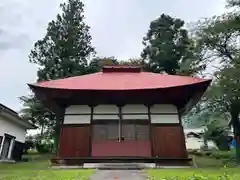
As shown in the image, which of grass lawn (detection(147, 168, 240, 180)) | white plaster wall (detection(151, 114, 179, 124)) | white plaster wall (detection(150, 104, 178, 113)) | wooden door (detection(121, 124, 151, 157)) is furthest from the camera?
white plaster wall (detection(150, 104, 178, 113))

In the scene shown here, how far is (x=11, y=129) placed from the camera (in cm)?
1947

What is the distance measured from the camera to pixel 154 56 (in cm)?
3089

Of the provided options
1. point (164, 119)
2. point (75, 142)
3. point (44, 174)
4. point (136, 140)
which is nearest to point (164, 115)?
point (164, 119)

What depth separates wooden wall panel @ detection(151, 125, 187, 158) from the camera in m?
13.7

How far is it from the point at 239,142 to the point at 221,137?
1166 centimetres

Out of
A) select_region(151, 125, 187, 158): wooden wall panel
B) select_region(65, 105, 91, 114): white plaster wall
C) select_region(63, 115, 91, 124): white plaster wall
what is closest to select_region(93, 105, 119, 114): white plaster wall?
select_region(65, 105, 91, 114): white plaster wall

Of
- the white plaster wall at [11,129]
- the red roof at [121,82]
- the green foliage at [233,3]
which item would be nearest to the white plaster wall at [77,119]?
the red roof at [121,82]

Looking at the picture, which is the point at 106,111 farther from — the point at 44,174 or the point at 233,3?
the point at 233,3

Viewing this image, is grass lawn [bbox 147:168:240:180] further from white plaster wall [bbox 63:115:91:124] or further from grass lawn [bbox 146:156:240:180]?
white plaster wall [bbox 63:115:91:124]

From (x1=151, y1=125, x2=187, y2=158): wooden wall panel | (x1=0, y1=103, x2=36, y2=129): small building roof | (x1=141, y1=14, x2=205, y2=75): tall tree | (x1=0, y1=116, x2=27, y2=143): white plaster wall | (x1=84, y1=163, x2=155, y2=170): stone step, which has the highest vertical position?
(x1=141, y1=14, x2=205, y2=75): tall tree

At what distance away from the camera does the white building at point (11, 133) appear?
18.2 m

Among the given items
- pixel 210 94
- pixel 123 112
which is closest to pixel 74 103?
pixel 123 112

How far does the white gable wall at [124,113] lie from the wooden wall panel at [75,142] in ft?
1.23

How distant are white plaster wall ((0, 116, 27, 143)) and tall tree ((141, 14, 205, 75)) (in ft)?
48.0
